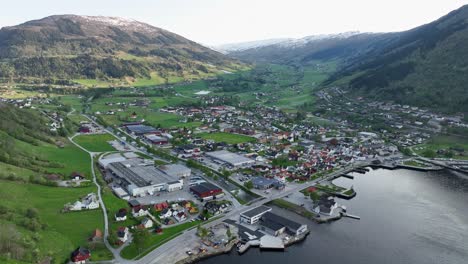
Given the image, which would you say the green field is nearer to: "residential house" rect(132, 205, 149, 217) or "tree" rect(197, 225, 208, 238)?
"residential house" rect(132, 205, 149, 217)

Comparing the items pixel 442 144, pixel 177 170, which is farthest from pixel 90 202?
pixel 442 144

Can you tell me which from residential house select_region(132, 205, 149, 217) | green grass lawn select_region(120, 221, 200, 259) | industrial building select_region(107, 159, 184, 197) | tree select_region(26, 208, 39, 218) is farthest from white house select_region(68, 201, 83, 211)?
green grass lawn select_region(120, 221, 200, 259)

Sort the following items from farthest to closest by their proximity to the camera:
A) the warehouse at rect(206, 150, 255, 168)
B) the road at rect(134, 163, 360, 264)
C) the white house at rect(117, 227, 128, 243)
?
the warehouse at rect(206, 150, 255, 168) → the white house at rect(117, 227, 128, 243) → the road at rect(134, 163, 360, 264)

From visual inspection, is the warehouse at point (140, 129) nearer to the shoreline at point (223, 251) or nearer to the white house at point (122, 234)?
the white house at point (122, 234)

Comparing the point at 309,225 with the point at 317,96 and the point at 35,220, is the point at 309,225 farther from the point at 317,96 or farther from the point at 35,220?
the point at 317,96

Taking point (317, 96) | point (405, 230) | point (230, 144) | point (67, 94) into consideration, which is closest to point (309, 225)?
point (405, 230)

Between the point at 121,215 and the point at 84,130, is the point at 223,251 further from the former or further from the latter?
the point at 84,130

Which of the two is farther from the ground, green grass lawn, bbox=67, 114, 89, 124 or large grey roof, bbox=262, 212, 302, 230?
large grey roof, bbox=262, 212, 302, 230
